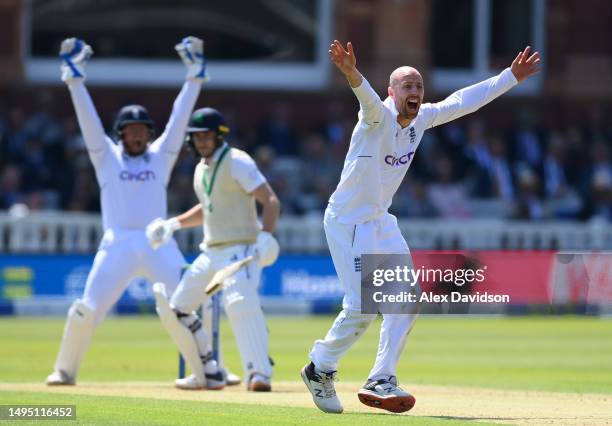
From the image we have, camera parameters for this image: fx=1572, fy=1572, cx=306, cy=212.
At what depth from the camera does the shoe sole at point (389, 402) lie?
9539mm

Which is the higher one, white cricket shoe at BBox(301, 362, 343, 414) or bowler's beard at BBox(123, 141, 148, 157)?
bowler's beard at BBox(123, 141, 148, 157)

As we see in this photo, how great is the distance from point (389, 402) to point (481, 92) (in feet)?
7.03

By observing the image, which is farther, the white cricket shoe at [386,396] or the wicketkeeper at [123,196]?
the wicketkeeper at [123,196]

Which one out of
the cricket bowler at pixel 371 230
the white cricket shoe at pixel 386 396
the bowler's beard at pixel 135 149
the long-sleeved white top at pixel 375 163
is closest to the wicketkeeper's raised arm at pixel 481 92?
the long-sleeved white top at pixel 375 163

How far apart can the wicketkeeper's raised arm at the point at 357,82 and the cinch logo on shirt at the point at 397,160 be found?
0.32m

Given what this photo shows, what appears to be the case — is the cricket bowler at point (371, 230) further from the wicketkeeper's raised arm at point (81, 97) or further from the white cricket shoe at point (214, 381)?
the wicketkeeper's raised arm at point (81, 97)

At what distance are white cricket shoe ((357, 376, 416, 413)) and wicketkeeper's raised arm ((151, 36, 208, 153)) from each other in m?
3.87

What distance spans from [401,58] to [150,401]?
1797 cm

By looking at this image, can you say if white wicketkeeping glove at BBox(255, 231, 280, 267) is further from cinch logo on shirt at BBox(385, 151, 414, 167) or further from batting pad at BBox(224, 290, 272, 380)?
cinch logo on shirt at BBox(385, 151, 414, 167)

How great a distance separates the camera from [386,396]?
31.3 feet

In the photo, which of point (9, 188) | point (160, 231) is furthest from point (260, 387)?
point (9, 188)

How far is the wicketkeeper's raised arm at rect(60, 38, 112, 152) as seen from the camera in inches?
499

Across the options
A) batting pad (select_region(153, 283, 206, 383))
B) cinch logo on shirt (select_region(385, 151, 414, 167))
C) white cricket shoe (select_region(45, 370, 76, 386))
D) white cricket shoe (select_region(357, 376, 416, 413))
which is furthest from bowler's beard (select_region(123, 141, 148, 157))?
white cricket shoe (select_region(357, 376, 416, 413))

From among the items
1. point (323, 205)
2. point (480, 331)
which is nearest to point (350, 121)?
point (323, 205)
